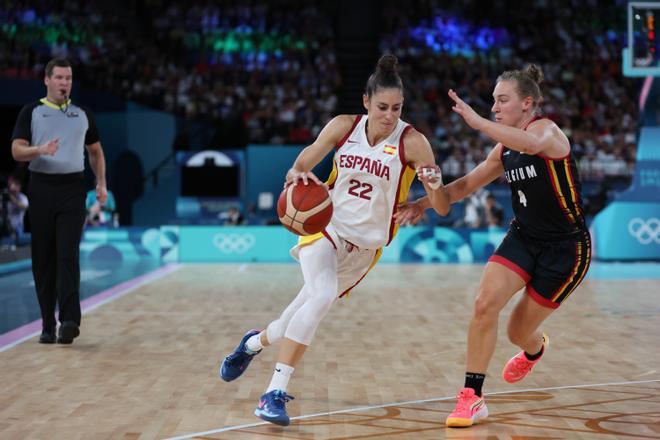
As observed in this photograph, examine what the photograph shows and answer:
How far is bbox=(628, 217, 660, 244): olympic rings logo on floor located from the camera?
63.8 feet

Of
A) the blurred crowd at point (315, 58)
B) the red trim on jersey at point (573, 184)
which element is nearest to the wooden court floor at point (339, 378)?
the red trim on jersey at point (573, 184)

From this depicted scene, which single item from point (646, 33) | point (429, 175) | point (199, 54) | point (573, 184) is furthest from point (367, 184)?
point (199, 54)

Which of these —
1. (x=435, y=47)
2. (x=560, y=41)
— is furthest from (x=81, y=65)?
(x=560, y=41)

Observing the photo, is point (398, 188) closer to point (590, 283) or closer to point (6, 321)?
point (6, 321)

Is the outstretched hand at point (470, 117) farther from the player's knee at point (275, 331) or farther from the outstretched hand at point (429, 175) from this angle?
the player's knee at point (275, 331)

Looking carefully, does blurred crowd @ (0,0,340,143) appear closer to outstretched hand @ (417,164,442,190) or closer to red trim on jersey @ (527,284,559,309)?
red trim on jersey @ (527,284,559,309)

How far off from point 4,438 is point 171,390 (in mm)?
1465

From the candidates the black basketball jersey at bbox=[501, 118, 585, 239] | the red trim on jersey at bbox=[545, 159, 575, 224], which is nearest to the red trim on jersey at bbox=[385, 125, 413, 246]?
the black basketball jersey at bbox=[501, 118, 585, 239]

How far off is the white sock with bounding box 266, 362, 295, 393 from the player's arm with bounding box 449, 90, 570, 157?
62.5 inches

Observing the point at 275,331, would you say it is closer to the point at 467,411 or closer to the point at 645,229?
the point at 467,411

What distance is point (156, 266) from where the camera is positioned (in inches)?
715

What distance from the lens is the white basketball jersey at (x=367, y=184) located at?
5.43 m

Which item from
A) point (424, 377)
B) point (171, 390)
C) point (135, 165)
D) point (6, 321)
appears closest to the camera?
point (171, 390)

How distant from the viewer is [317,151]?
17.5 ft
